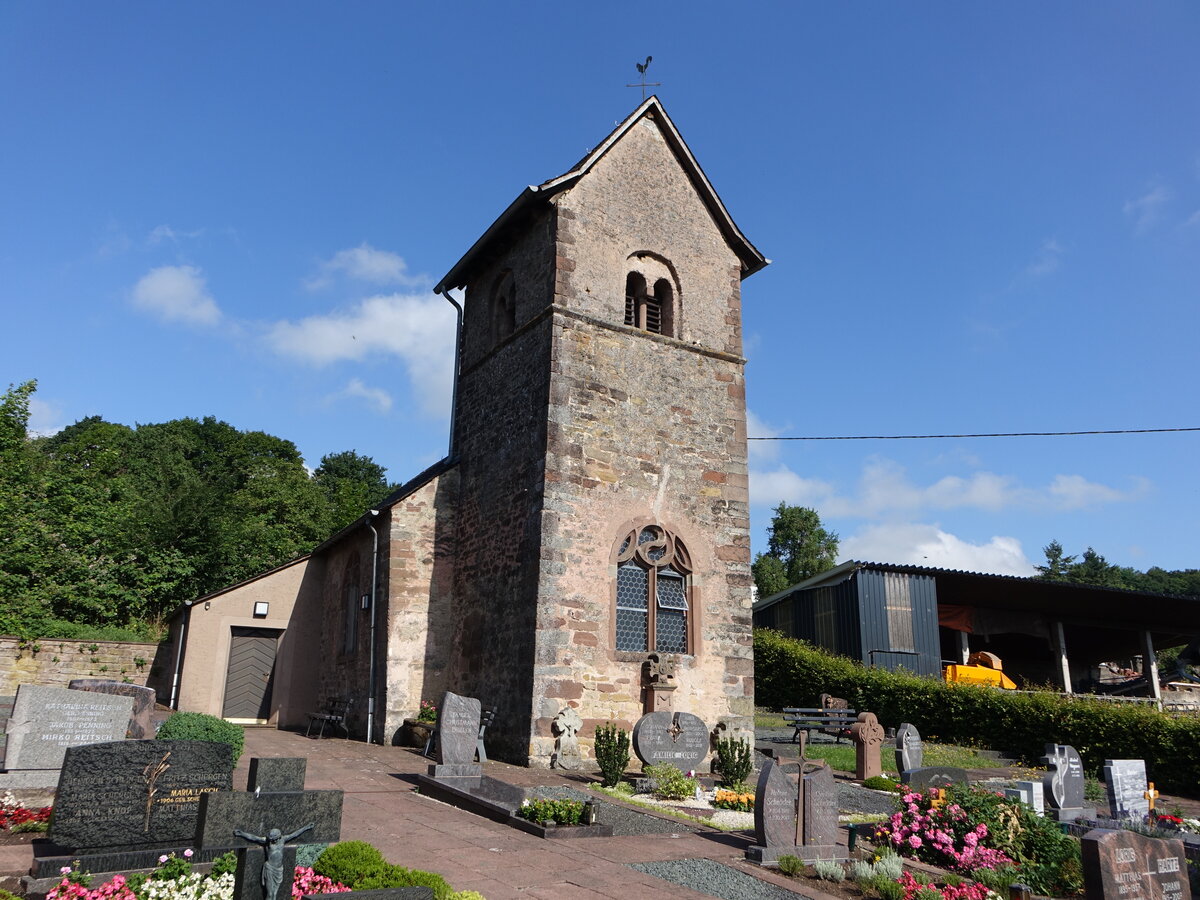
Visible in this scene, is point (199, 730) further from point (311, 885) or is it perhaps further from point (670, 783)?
point (670, 783)

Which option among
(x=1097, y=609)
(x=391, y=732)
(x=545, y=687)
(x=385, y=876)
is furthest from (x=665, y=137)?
(x=1097, y=609)

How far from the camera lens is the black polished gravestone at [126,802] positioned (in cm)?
707

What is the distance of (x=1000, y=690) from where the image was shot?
21438 millimetres

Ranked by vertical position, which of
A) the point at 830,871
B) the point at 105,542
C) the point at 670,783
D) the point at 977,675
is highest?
the point at 105,542

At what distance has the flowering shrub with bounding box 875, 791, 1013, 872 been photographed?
900 centimetres

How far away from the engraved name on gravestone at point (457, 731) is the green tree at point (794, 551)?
39442 millimetres

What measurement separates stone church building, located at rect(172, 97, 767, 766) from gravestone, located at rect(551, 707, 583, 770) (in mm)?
177

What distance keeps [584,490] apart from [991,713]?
1239cm

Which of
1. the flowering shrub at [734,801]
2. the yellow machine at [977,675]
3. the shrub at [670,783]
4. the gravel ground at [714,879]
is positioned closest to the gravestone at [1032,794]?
the flowering shrub at [734,801]

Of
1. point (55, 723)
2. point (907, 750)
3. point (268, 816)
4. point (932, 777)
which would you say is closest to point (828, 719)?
point (907, 750)

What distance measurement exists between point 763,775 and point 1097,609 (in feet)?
86.6

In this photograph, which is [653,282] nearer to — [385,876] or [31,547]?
[385,876]

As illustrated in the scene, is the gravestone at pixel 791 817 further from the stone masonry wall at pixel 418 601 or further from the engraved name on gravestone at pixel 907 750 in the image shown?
the stone masonry wall at pixel 418 601

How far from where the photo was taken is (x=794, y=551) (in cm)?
5328
